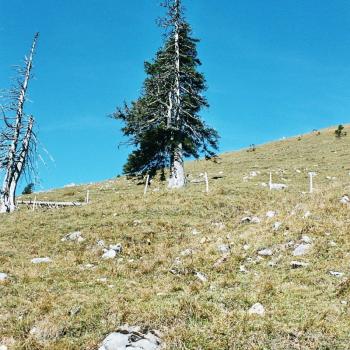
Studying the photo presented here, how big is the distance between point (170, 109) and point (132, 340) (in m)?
26.7

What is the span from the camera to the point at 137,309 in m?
10.4

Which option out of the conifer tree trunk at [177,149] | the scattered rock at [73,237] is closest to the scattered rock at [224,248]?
the scattered rock at [73,237]

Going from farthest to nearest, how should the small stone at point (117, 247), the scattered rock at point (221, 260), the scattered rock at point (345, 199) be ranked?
the scattered rock at point (345, 199), the small stone at point (117, 247), the scattered rock at point (221, 260)

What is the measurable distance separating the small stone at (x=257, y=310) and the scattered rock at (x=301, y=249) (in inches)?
147

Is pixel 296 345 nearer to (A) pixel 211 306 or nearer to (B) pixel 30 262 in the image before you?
(A) pixel 211 306

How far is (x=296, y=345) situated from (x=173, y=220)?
41.4 ft

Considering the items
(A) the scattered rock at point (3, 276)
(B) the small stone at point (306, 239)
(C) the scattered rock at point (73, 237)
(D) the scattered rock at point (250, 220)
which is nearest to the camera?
(A) the scattered rock at point (3, 276)

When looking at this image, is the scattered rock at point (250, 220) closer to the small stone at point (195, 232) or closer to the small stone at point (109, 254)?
the small stone at point (195, 232)

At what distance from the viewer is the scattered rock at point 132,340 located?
8727mm

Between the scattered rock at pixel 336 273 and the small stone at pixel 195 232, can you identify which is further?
the small stone at pixel 195 232

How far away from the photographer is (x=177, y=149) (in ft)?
109

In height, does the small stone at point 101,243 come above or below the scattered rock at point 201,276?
above

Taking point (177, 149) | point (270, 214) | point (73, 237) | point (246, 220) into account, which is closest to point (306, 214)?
point (270, 214)

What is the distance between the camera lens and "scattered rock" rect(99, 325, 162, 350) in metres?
8.73
